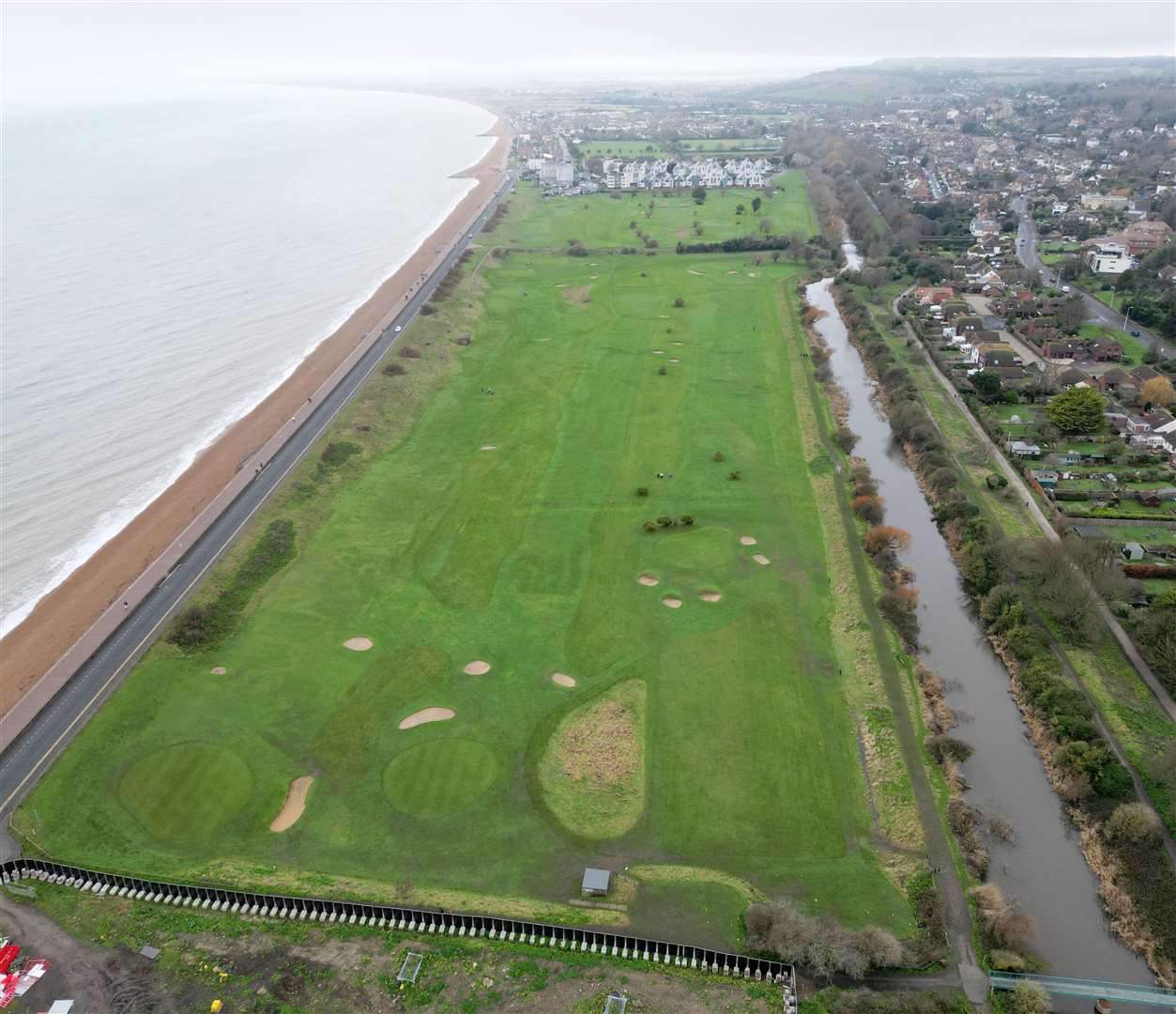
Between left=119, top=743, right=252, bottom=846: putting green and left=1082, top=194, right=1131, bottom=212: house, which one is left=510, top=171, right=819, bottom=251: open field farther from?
left=119, top=743, right=252, bottom=846: putting green

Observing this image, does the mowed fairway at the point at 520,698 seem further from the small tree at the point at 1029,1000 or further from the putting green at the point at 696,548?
the small tree at the point at 1029,1000

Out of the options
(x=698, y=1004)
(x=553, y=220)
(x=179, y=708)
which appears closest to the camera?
(x=698, y=1004)

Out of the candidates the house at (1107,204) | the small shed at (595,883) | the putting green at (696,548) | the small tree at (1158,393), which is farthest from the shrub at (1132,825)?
the house at (1107,204)

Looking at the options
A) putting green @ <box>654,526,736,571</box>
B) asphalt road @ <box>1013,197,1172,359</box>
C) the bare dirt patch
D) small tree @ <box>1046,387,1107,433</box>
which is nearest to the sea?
the bare dirt patch

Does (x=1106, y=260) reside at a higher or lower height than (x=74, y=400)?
higher

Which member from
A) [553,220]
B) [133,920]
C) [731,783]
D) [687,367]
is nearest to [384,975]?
[133,920]

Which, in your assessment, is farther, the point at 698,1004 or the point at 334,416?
the point at 334,416

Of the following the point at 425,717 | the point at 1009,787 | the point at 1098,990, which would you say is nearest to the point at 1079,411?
the point at 1009,787

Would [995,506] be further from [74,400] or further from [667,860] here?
[74,400]
